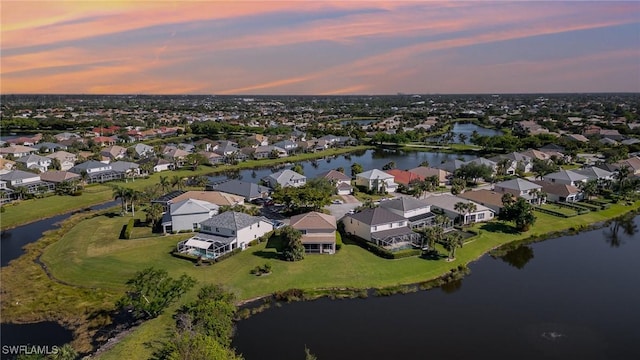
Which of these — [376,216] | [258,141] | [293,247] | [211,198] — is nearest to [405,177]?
[376,216]

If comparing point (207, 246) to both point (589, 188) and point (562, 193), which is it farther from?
point (589, 188)

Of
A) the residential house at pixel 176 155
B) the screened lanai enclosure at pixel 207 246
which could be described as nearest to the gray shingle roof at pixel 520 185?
the screened lanai enclosure at pixel 207 246

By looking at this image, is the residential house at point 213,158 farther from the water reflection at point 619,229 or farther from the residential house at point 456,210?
the water reflection at point 619,229

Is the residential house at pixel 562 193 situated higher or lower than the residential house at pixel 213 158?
lower

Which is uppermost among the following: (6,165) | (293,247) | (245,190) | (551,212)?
(6,165)

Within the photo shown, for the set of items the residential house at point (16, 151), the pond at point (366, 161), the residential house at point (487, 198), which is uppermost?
the residential house at point (16, 151)

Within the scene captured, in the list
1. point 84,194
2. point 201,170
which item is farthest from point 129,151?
point 84,194
